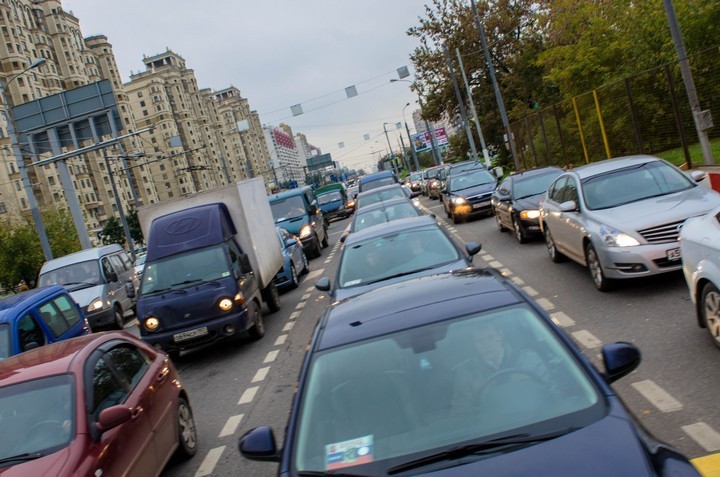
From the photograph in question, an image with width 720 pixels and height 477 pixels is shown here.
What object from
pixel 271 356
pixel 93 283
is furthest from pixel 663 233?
pixel 93 283

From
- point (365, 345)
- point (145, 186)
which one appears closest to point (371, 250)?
point (365, 345)

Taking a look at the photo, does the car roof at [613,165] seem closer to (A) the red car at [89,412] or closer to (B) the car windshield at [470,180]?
(A) the red car at [89,412]

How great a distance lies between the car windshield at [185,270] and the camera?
1161cm

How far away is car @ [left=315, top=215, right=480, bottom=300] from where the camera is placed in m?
7.63

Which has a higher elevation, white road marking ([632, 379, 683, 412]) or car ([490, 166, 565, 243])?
car ([490, 166, 565, 243])

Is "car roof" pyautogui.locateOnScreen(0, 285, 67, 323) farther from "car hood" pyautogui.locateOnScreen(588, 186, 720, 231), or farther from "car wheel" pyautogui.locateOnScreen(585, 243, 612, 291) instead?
"car hood" pyautogui.locateOnScreen(588, 186, 720, 231)

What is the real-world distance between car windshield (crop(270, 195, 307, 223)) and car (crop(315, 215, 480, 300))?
611 inches

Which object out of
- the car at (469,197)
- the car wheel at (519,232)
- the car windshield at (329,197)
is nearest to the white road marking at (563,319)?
the car wheel at (519,232)

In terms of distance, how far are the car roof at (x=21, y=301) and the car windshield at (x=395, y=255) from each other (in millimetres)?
4870

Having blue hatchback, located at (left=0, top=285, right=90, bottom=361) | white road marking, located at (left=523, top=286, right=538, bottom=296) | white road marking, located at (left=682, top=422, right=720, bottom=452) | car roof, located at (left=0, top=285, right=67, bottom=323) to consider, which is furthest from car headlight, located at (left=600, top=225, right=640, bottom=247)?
car roof, located at (left=0, top=285, right=67, bottom=323)

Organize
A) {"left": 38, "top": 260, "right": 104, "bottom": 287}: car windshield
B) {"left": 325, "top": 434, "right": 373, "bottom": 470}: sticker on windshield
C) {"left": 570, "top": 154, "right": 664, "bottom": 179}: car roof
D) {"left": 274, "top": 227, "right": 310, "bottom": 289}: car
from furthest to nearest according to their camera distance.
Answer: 1. {"left": 38, "top": 260, "right": 104, "bottom": 287}: car windshield
2. {"left": 274, "top": 227, "right": 310, "bottom": 289}: car
3. {"left": 570, "top": 154, "right": 664, "bottom": 179}: car roof
4. {"left": 325, "top": 434, "right": 373, "bottom": 470}: sticker on windshield

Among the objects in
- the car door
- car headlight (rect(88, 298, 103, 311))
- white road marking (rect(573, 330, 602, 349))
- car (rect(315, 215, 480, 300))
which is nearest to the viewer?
the car door

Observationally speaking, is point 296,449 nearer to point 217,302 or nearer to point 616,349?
point 616,349

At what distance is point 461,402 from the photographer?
319 cm
